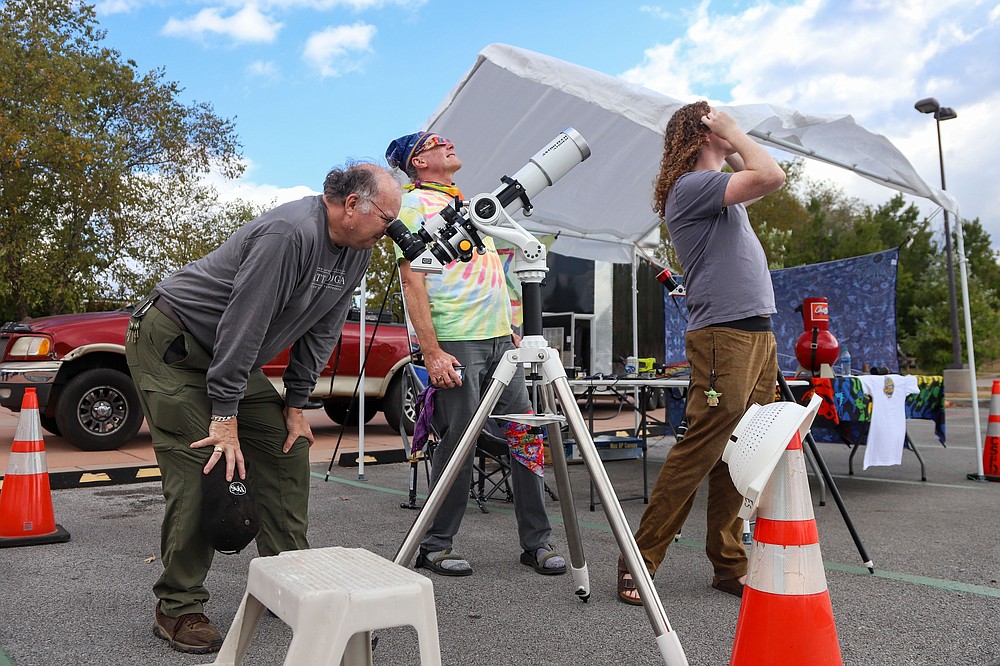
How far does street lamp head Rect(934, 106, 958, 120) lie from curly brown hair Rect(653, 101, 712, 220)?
58.8 ft

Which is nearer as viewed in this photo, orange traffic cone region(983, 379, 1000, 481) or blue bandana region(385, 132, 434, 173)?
blue bandana region(385, 132, 434, 173)

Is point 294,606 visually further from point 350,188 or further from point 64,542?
point 64,542

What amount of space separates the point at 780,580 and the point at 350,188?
70.0 inches

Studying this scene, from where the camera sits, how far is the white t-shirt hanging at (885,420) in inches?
211

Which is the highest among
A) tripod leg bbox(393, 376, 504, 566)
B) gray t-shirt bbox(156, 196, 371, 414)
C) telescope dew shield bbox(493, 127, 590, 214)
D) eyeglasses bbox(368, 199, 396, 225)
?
telescope dew shield bbox(493, 127, 590, 214)

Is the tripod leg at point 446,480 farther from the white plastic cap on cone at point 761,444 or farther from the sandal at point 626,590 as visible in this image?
the sandal at point 626,590

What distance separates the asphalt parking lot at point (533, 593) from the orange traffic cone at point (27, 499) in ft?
0.31

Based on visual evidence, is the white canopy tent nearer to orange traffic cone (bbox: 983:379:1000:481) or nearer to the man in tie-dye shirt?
orange traffic cone (bbox: 983:379:1000:481)

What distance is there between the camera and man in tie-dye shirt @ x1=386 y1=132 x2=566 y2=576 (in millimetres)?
3469

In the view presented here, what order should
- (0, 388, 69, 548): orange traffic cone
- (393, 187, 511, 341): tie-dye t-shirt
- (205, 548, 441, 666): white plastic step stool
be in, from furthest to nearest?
(0, 388, 69, 548): orange traffic cone
(393, 187, 511, 341): tie-dye t-shirt
(205, 548, 441, 666): white plastic step stool

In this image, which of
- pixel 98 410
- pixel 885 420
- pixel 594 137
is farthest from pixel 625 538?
pixel 98 410

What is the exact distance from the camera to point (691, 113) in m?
3.28

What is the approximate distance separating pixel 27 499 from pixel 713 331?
346cm

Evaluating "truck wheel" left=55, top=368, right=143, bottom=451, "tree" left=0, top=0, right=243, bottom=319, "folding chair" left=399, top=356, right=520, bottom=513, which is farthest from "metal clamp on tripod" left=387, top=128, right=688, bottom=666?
"tree" left=0, top=0, right=243, bottom=319
